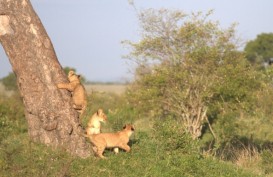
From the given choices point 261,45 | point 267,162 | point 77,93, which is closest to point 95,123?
point 77,93

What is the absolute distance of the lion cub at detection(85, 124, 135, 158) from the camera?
10.0 m

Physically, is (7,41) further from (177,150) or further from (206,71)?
(206,71)

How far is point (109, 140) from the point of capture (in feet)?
33.3

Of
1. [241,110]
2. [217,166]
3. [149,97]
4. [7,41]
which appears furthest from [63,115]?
[241,110]

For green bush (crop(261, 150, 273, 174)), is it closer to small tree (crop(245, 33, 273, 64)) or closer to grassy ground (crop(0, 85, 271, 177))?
grassy ground (crop(0, 85, 271, 177))

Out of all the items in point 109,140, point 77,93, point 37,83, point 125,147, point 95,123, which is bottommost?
point 125,147

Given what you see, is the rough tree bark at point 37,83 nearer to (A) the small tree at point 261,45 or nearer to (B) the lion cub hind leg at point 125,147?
(B) the lion cub hind leg at point 125,147

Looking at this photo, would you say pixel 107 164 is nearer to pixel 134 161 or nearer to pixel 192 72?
pixel 134 161

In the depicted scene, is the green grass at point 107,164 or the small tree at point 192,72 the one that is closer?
the green grass at point 107,164

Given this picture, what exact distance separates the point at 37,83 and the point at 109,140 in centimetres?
173

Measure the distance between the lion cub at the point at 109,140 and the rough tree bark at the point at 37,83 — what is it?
192 millimetres

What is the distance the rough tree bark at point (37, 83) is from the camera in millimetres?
9891

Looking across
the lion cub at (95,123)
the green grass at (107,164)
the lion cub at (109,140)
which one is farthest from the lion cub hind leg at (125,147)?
the lion cub at (95,123)

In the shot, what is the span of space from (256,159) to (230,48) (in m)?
4.93
